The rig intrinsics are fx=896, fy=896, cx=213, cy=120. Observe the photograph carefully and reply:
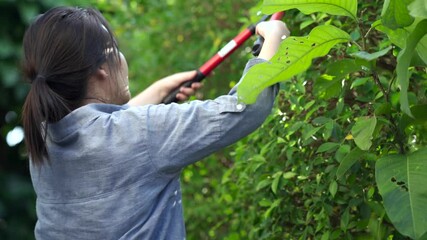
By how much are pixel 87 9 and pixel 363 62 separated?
0.83 metres

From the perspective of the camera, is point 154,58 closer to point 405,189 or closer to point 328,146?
point 328,146

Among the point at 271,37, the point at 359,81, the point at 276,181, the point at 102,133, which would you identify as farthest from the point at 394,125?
the point at 102,133

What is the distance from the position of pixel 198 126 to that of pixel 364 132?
45 centimetres

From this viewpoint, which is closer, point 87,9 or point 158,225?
point 158,225

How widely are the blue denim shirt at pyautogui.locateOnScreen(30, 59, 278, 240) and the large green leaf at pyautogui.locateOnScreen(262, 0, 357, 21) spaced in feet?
0.53

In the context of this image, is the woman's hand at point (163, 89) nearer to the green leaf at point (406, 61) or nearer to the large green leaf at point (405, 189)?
the large green leaf at point (405, 189)

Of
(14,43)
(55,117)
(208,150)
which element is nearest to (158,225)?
(208,150)

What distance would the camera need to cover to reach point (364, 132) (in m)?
2.42

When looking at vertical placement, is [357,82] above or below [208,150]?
below

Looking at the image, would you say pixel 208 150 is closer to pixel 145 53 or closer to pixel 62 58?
pixel 62 58

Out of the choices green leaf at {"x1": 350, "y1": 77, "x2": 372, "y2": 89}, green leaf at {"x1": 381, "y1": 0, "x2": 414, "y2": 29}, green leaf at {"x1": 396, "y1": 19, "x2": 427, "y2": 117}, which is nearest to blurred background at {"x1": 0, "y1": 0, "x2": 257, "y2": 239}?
green leaf at {"x1": 350, "y1": 77, "x2": 372, "y2": 89}

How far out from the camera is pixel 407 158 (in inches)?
92.8

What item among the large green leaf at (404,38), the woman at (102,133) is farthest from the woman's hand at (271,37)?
the large green leaf at (404,38)

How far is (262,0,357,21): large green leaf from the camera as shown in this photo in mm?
2324
